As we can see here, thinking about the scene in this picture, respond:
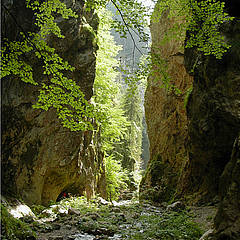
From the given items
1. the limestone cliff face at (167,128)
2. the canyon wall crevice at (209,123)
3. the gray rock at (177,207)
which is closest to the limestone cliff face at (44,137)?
the limestone cliff face at (167,128)

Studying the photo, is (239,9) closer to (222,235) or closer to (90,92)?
(90,92)

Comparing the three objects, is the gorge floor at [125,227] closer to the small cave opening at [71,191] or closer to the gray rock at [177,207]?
the gray rock at [177,207]

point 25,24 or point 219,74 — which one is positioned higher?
point 25,24

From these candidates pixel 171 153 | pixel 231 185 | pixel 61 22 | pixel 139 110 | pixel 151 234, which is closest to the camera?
pixel 231 185

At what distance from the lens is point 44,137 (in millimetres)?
9531

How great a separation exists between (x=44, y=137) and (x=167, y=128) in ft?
23.1

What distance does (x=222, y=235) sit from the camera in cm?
348

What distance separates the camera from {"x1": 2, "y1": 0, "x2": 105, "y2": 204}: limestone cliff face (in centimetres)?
821

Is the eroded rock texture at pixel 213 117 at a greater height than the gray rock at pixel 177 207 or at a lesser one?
greater

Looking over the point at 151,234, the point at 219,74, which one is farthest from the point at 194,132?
the point at 151,234

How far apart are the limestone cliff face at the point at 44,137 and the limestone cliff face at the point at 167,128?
11.4ft

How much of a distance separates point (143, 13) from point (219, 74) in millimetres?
3765

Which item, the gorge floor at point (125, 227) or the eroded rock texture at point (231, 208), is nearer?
the eroded rock texture at point (231, 208)

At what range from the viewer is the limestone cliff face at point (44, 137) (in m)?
8.21
